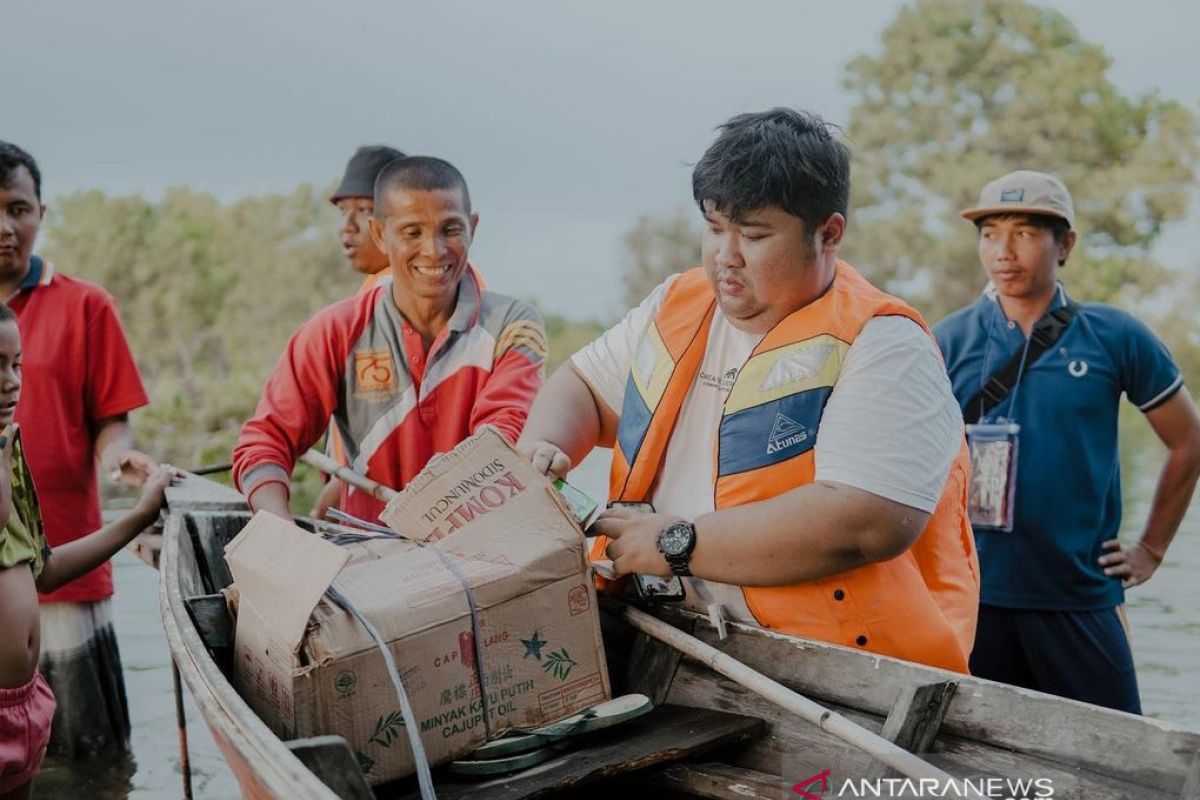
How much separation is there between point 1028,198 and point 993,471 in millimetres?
835

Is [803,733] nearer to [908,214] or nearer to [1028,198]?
[1028,198]

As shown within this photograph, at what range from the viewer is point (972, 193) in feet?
88.7

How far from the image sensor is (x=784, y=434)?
2678mm

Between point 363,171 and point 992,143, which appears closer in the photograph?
point 363,171

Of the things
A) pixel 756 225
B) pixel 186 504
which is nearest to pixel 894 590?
pixel 756 225

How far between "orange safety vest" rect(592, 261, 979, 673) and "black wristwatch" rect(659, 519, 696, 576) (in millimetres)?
112

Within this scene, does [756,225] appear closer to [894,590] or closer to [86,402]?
[894,590]

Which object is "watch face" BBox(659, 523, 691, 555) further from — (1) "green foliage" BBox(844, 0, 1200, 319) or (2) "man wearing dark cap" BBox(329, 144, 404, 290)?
(1) "green foliage" BBox(844, 0, 1200, 319)

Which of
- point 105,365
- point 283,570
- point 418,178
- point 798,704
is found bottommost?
point 798,704

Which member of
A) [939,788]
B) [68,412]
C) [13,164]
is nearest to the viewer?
[939,788]

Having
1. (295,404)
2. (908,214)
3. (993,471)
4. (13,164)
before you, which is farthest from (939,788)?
(908,214)

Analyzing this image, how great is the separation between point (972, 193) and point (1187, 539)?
1548 centimetres

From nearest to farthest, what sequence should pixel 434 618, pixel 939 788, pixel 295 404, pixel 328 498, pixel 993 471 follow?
pixel 939 788 < pixel 434 618 < pixel 295 404 < pixel 993 471 < pixel 328 498

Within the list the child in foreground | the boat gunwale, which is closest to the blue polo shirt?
the boat gunwale
